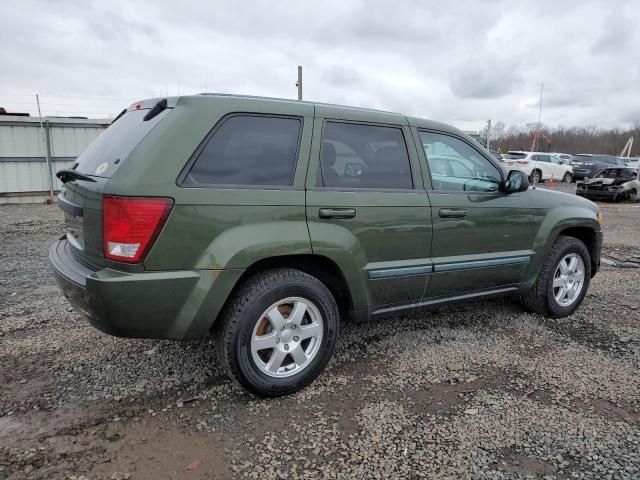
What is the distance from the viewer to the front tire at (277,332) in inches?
106

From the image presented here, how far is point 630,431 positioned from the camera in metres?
2.60

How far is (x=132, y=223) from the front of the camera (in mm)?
2371

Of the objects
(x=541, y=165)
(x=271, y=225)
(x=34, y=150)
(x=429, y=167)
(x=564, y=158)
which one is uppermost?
(x=564, y=158)

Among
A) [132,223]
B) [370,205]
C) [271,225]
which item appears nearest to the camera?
[132,223]

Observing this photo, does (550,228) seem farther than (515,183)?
Yes

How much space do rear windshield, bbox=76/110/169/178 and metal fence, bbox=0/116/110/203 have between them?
9.26 meters

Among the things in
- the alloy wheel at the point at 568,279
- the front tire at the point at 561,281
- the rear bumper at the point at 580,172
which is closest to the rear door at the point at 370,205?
the front tire at the point at 561,281

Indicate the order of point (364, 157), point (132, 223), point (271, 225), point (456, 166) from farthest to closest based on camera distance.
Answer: point (456, 166)
point (364, 157)
point (271, 225)
point (132, 223)

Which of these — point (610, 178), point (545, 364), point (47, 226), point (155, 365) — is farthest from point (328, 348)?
point (610, 178)

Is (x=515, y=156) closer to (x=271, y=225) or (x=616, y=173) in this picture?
(x=616, y=173)

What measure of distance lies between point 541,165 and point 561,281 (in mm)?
21405

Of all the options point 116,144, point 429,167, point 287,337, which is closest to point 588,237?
point 429,167

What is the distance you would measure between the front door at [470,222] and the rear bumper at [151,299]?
1.63 metres

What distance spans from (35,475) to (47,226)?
7489 mm
